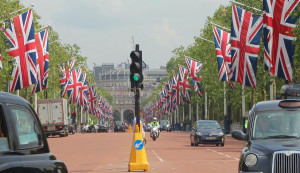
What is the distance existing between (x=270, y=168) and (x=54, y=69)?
7280cm

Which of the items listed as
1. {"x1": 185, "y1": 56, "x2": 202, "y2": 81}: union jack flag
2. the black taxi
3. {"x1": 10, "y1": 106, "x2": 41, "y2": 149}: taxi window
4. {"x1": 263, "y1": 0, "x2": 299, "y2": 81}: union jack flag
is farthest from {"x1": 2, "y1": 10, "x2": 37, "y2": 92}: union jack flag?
{"x1": 10, "y1": 106, "x2": 41, "y2": 149}: taxi window

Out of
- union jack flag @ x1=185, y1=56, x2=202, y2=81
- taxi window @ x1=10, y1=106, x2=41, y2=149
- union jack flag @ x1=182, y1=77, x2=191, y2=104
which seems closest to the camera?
taxi window @ x1=10, y1=106, x2=41, y2=149

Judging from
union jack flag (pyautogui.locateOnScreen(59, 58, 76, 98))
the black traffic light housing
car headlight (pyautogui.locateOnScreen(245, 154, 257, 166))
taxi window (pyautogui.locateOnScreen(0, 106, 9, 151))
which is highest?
union jack flag (pyautogui.locateOnScreen(59, 58, 76, 98))

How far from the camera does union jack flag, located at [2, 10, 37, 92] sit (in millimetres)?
42812

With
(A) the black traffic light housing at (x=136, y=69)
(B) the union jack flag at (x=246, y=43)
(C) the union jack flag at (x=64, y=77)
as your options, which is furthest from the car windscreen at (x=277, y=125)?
(C) the union jack flag at (x=64, y=77)

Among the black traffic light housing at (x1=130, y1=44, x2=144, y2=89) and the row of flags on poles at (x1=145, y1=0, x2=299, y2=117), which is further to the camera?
the row of flags on poles at (x1=145, y1=0, x2=299, y2=117)

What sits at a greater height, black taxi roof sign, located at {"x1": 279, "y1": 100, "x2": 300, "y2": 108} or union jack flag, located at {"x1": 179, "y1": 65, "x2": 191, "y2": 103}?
union jack flag, located at {"x1": 179, "y1": 65, "x2": 191, "y2": 103}

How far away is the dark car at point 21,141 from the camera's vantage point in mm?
6742

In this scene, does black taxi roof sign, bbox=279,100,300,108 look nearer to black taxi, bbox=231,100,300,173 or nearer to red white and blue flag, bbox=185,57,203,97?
black taxi, bbox=231,100,300,173

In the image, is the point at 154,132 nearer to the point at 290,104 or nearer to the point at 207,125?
the point at 207,125

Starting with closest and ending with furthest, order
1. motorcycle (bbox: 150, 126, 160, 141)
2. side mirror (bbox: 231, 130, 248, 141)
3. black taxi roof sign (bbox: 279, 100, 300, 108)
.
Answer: black taxi roof sign (bbox: 279, 100, 300, 108) < side mirror (bbox: 231, 130, 248, 141) < motorcycle (bbox: 150, 126, 160, 141)

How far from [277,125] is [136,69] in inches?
325

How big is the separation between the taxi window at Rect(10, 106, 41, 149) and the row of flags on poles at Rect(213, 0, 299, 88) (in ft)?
78.4

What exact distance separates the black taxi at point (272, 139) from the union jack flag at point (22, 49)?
3093 cm
